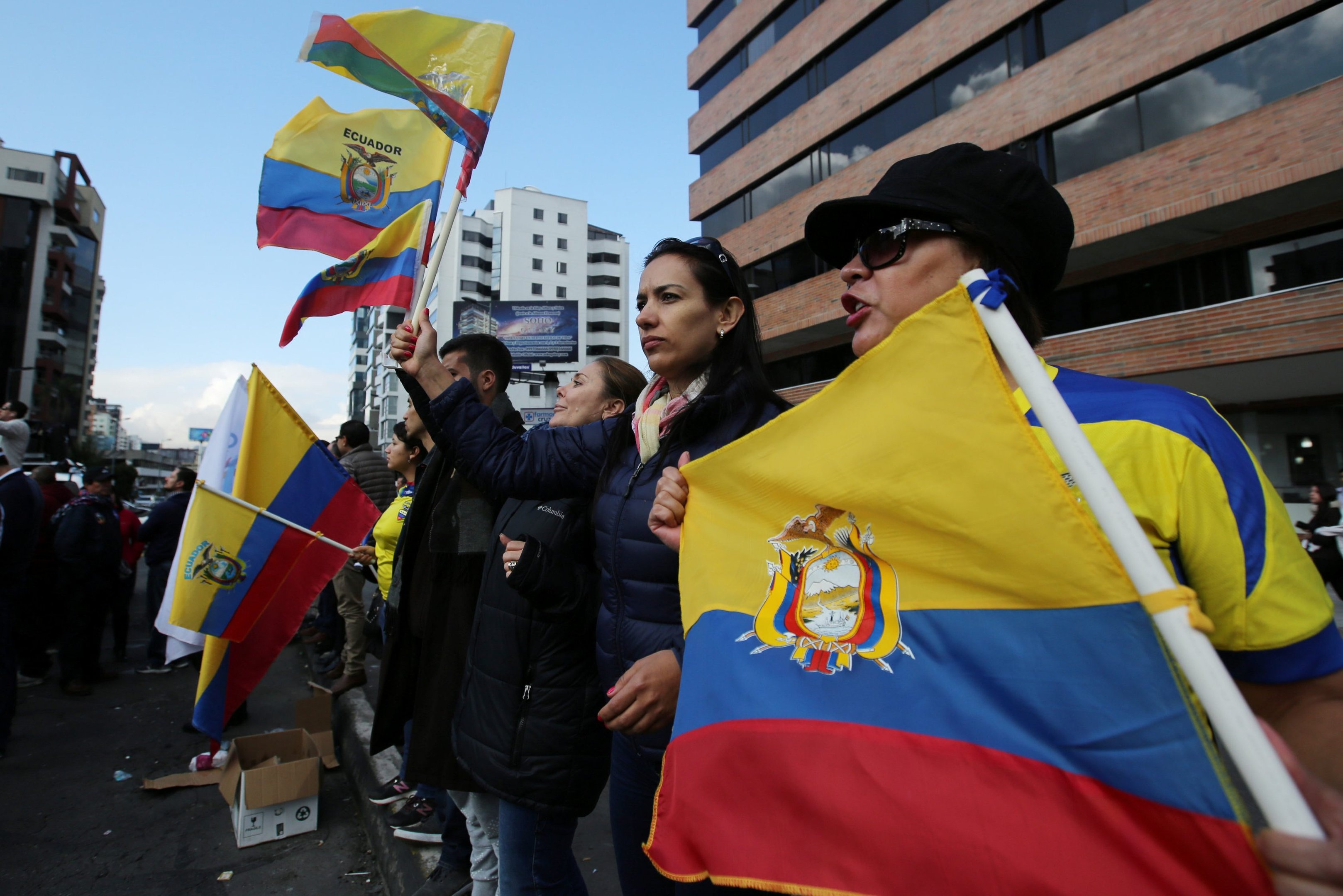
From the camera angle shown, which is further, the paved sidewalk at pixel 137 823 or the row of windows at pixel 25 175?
the row of windows at pixel 25 175

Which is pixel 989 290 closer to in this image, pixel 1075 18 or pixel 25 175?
pixel 1075 18

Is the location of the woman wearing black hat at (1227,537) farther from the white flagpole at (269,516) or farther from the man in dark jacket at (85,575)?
the man in dark jacket at (85,575)

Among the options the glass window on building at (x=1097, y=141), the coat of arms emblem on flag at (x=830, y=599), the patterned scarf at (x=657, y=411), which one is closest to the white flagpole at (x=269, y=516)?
the patterned scarf at (x=657, y=411)

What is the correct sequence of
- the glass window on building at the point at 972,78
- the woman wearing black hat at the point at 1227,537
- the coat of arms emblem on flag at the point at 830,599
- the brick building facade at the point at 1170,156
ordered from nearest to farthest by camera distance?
the woman wearing black hat at the point at 1227,537
the coat of arms emblem on flag at the point at 830,599
the brick building facade at the point at 1170,156
the glass window on building at the point at 972,78

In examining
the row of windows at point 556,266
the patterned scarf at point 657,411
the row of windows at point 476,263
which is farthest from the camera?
the row of windows at point 556,266

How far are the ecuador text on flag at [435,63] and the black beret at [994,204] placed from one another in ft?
6.41

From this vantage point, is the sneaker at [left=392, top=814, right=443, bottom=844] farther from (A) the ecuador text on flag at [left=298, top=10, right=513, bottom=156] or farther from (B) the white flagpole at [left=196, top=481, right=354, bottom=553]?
(A) the ecuador text on flag at [left=298, top=10, right=513, bottom=156]

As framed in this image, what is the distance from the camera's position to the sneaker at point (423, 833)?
10.9 feet

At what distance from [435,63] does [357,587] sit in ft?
16.0

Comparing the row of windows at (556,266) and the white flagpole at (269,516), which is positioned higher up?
the row of windows at (556,266)

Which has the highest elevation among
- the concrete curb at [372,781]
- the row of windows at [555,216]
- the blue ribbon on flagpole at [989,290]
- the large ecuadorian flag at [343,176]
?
the row of windows at [555,216]

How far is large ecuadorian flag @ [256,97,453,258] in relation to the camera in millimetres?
2693

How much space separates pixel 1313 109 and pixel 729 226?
1648 centimetres

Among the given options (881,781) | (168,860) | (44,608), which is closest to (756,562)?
(881,781)
